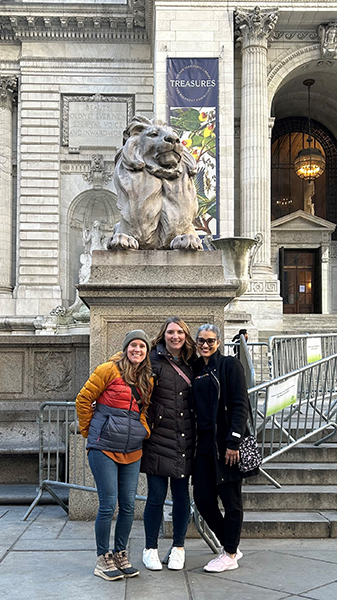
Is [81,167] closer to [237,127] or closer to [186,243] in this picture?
[237,127]

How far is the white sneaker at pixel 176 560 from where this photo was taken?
4652mm

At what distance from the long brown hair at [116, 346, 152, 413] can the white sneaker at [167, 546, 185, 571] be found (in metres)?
1.09

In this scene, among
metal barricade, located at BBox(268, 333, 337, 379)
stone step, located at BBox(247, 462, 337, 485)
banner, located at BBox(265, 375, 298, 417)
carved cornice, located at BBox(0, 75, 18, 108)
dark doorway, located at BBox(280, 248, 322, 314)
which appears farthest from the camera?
dark doorway, located at BBox(280, 248, 322, 314)

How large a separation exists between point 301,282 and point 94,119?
1209 cm

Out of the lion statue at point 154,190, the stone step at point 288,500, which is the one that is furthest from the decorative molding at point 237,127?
the stone step at point 288,500

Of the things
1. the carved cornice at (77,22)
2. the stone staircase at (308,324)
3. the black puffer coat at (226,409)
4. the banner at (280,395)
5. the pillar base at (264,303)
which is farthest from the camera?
the carved cornice at (77,22)

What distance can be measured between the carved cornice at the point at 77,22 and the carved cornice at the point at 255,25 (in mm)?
4282

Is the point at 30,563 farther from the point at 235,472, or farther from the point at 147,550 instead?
the point at 235,472

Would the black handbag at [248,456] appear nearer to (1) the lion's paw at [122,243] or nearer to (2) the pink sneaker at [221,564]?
(2) the pink sneaker at [221,564]

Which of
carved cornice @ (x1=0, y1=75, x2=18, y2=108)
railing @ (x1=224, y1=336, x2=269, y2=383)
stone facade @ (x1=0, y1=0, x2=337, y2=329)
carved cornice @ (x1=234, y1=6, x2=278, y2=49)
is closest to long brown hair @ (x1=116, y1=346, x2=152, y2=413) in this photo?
railing @ (x1=224, y1=336, x2=269, y2=383)

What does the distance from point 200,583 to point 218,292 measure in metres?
2.76

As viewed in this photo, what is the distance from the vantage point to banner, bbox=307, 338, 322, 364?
8727mm

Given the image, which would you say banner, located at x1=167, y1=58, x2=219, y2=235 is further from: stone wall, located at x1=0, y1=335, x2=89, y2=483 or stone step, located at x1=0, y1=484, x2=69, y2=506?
stone step, located at x1=0, y1=484, x2=69, y2=506

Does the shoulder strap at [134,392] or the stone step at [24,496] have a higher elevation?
the shoulder strap at [134,392]
